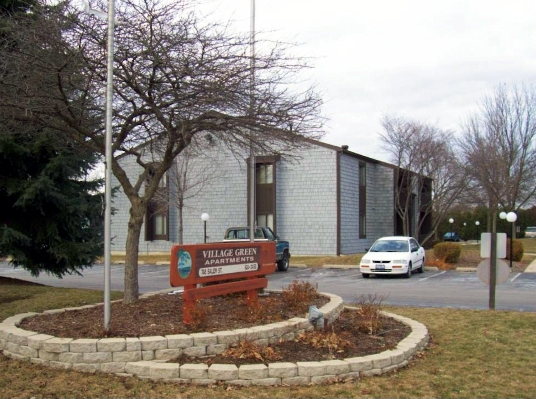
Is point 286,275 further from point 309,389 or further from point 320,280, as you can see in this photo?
point 309,389

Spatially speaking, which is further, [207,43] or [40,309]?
[40,309]

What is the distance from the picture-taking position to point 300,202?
31062 mm

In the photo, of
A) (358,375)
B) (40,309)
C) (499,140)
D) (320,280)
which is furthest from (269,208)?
(358,375)

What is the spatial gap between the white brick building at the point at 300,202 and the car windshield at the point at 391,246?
25.7 feet

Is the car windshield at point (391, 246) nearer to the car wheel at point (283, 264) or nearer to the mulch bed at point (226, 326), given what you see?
the car wheel at point (283, 264)

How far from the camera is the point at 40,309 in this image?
30.2ft

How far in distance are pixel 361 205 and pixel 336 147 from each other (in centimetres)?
523

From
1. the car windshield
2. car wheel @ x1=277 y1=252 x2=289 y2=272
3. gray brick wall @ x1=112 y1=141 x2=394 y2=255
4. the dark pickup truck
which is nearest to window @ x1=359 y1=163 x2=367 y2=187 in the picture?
gray brick wall @ x1=112 y1=141 x2=394 y2=255

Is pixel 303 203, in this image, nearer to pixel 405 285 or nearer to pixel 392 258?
pixel 392 258

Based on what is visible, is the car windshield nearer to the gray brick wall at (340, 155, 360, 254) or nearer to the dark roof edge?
the dark roof edge

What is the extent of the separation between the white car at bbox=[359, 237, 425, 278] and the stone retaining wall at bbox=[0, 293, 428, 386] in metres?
13.6

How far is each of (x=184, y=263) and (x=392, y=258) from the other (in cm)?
1457

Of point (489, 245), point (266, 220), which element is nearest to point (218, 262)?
point (489, 245)

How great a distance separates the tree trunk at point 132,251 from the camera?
855 centimetres
